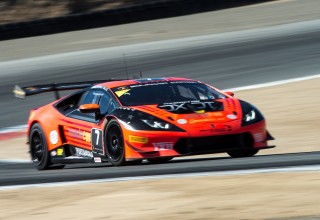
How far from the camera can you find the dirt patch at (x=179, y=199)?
675cm

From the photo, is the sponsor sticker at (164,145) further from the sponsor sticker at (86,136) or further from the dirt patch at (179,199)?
the dirt patch at (179,199)

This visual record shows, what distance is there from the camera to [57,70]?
22625mm

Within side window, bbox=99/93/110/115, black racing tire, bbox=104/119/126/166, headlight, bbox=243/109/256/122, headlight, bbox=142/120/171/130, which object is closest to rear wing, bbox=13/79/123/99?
side window, bbox=99/93/110/115

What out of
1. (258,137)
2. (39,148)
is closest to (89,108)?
(39,148)

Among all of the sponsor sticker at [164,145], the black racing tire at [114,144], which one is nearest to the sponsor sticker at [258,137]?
the sponsor sticker at [164,145]

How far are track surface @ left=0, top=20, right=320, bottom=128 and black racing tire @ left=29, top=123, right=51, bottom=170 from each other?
5786 mm

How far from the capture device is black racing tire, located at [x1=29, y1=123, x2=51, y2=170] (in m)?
12.1

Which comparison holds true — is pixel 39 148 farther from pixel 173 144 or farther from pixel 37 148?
pixel 173 144

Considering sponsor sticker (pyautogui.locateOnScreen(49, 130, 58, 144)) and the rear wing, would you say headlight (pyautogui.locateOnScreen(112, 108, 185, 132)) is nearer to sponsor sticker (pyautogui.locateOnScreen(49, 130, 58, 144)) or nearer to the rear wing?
sponsor sticker (pyautogui.locateOnScreen(49, 130, 58, 144))

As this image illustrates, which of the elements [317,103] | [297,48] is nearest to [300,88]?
[317,103]

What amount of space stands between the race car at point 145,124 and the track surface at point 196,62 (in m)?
6.49

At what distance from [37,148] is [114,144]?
2082 mm

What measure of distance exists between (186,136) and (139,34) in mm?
16790

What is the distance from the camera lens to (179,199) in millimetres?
7520
